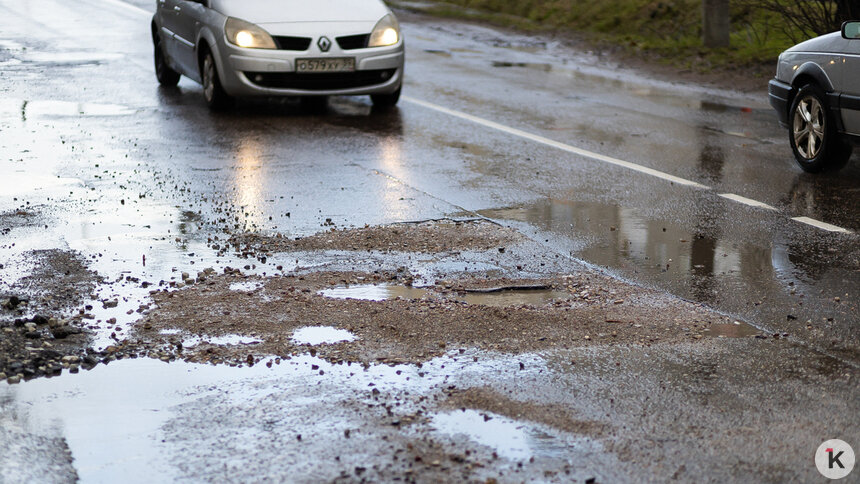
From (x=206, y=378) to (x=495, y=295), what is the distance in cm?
194

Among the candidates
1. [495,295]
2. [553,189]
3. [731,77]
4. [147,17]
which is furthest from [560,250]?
[147,17]

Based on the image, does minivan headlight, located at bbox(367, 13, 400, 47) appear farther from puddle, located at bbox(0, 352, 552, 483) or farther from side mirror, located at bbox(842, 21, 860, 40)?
puddle, located at bbox(0, 352, 552, 483)

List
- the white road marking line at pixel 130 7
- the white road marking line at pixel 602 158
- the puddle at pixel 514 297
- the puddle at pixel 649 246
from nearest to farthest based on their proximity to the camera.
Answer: the puddle at pixel 514 297
the puddle at pixel 649 246
the white road marking line at pixel 602 158
the white road marking line at pixel 130 7

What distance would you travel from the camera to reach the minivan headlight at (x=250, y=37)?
13.0 metres

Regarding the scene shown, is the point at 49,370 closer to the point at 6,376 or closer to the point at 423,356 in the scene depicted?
the point at 6,376

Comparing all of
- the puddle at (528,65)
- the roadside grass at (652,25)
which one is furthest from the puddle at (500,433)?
the puddle at (528,65)

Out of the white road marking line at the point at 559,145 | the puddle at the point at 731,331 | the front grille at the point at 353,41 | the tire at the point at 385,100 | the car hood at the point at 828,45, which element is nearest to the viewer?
the puddle at the point at 731,331

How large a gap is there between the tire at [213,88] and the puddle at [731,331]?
28.1 feet

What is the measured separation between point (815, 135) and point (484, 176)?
2.90m

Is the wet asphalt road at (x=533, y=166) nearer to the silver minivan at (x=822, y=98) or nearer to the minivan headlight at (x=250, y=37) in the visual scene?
the silver minivan at (x=822, y=98)

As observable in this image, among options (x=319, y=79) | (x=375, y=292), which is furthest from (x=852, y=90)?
(x=319, y=79)

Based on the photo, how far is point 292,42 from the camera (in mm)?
13055

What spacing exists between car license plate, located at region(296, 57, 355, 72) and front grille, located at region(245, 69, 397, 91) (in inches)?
2.6

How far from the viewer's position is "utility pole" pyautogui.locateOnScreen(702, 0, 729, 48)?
18.4 metres
